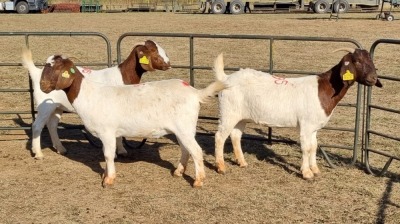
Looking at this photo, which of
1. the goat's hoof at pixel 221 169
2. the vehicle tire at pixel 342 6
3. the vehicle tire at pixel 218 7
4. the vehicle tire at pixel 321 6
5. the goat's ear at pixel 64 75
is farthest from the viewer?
the vehicle tire at pixel 218 7

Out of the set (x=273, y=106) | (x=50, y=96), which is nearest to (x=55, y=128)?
(x=50, y=96)

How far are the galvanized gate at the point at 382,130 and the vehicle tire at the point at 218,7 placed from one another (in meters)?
31.4

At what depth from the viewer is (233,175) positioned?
6.33m

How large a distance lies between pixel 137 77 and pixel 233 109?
1.34 m

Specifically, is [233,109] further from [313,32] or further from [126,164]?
[313,32]

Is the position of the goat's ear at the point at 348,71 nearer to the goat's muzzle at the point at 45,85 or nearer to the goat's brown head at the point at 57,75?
the goat's brown head at the point at 57,75

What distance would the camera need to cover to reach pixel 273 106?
239 inches

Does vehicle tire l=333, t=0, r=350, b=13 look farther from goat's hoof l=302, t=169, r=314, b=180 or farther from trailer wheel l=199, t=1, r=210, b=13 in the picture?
goat's hoof l=302, t=169, r=314, b=180

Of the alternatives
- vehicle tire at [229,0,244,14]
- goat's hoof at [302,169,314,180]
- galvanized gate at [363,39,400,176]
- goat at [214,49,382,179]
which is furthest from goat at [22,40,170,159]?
vehicle tire at [229,0,244,14]

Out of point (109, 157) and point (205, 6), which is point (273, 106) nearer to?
point (109, 157)

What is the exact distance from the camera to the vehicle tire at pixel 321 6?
39.0 meters

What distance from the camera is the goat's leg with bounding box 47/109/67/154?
7125 millimetres

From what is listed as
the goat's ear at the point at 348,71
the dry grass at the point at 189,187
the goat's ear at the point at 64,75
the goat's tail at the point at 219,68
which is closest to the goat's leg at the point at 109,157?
the dry grass at the point at 189,187

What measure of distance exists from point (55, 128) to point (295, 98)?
3379 millimetres
